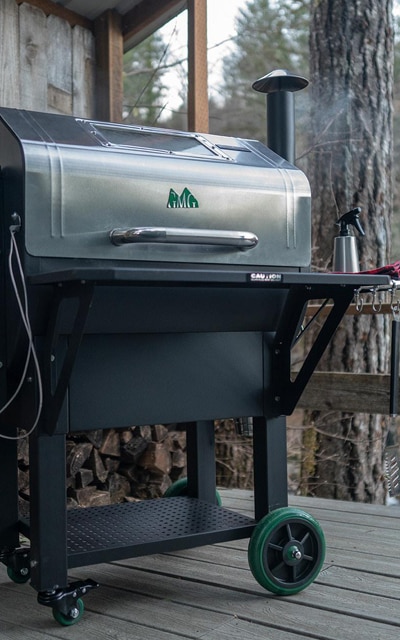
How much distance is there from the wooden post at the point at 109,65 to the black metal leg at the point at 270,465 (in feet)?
5.31

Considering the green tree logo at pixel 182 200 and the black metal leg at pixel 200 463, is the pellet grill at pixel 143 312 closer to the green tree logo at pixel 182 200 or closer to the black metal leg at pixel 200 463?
the green tree logo at pixel 182 200

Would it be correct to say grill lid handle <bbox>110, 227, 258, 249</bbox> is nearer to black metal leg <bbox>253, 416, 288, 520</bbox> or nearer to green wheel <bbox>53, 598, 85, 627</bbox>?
black metal leg <bbox>253, 416, 288, 520</bbox>

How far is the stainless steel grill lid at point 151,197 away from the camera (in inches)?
65.6

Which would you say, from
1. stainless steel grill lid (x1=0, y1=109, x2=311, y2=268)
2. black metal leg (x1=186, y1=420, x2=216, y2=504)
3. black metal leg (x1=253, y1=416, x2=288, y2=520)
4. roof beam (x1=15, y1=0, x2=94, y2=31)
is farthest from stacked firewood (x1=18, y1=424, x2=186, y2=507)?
roof beam (x1=15, y1=0, x2=94, y2=31)

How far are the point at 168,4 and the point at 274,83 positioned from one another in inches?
41.1

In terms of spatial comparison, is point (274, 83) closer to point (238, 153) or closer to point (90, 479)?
point (238, 153)

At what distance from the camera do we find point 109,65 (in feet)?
10.2

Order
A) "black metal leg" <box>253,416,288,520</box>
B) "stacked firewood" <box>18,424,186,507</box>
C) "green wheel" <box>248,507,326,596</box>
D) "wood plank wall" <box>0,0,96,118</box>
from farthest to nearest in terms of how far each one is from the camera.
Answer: "stacked firewood" <box>18,424,186,507</box>
"wood plank wall" <box>0,0,96,118</box>
"black metal leg" <box>253,416,288,520</box>
"green wheel" <box>248,507,326,596</box>

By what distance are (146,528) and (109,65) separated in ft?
6.27

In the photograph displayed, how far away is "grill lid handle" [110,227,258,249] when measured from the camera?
68.0 inches

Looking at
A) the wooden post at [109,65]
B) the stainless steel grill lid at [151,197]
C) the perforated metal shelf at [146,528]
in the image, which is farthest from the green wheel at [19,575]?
the wooden post at [109,65]

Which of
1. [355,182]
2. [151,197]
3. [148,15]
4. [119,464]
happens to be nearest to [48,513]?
[151,197]

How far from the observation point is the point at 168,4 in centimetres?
306

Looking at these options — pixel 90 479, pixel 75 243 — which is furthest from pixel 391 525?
pixel 75 243
